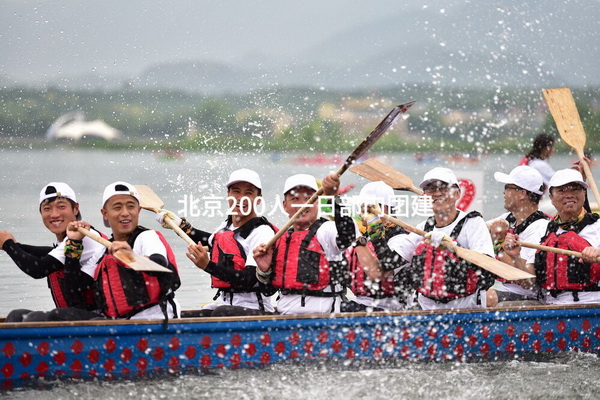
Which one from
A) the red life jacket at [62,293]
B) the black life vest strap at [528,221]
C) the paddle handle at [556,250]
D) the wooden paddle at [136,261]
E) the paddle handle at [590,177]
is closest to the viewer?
the wooden paddle at [136,261]

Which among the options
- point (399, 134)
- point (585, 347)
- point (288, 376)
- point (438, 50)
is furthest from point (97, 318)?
point (438, 50)

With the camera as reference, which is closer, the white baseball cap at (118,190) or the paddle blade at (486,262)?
the white baseball cap at (118,190)

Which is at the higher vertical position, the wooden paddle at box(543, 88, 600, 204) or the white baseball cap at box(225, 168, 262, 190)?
the wooden paddle at box(543, 88, 600, 204)

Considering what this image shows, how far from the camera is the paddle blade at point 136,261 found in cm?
531

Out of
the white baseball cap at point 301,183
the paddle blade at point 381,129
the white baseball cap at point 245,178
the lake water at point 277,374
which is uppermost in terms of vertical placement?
the paddle blade at point 381,129

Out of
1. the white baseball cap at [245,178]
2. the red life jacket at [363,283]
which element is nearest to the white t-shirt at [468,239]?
the red life jacket at [363,283]

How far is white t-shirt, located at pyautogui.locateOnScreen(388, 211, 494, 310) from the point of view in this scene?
6047 millimetres

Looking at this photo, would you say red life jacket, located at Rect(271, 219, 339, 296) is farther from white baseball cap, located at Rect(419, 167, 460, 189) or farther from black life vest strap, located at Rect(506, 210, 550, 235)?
black life vest strap, located at Rect(506, 210, 550, 235)

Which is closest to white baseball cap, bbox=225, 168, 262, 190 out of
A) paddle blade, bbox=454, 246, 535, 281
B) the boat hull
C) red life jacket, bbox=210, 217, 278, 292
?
red life jacket, bbox=210, 217, 278, 292

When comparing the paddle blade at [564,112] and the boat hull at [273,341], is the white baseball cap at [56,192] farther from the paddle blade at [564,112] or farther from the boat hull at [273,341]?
the paddle blade at [564,112]

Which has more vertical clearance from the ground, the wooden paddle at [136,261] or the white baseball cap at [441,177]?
the white baseball cap at [441,177]

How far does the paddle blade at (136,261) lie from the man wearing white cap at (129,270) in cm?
17

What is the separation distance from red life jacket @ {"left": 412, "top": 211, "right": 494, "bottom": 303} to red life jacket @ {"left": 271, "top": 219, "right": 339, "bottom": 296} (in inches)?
23.9

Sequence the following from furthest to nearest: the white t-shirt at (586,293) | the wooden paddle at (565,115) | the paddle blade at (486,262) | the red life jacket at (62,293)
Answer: the wooden paddle at (565,115), the white t-shirt at (586,293), the red life jacket at (62,293), the paddle blade at (486,262)
